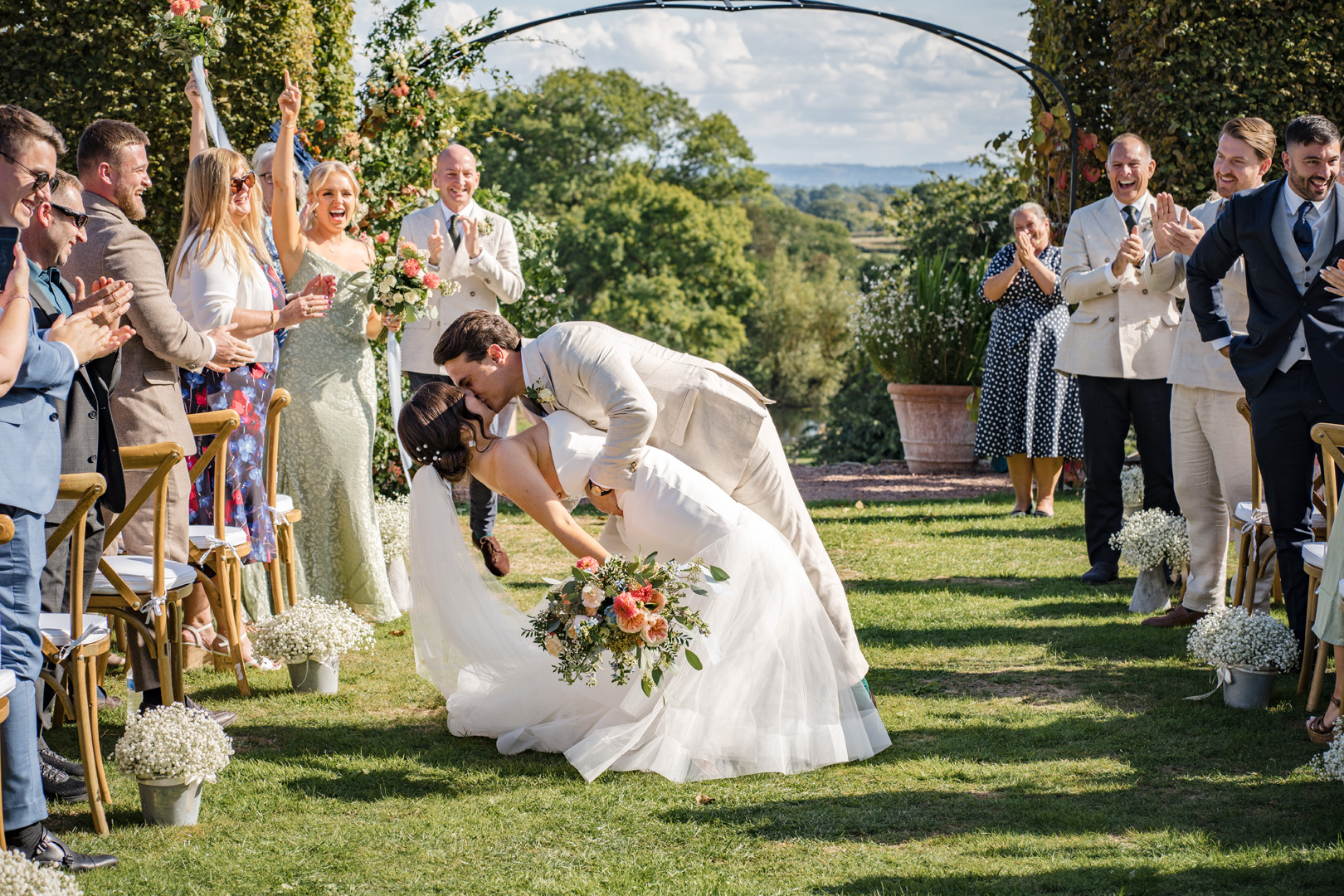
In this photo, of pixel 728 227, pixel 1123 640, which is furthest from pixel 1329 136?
pixel 728 227

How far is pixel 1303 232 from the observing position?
4637 millimetres

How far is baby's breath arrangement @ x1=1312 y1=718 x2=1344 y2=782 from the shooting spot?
3303 millimetres

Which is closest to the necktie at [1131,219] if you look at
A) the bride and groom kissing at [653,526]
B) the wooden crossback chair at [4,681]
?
the bride and groom kissing at [653,526]

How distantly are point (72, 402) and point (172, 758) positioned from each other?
110cm

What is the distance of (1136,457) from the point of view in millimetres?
8852

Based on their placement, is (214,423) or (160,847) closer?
(160,847)

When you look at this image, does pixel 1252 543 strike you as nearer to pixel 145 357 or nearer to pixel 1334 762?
pixel 1334 762

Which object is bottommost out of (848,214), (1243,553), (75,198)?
(1243,553)

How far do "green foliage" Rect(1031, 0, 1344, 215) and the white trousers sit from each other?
11.2 feet

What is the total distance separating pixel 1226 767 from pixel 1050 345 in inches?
201

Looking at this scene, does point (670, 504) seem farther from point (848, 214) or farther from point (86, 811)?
point (848, 214)

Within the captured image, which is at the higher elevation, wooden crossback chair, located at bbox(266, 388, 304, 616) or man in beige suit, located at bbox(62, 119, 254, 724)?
man in beige suit, located at bbox(62, 119, 254, 724)

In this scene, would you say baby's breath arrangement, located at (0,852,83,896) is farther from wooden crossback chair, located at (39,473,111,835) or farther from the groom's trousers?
the groom's trousers

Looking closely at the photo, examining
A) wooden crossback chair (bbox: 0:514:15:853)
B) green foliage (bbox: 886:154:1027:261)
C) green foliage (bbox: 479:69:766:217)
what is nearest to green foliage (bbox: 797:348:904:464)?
green foliage (bbox: 886:154:1027:261)
